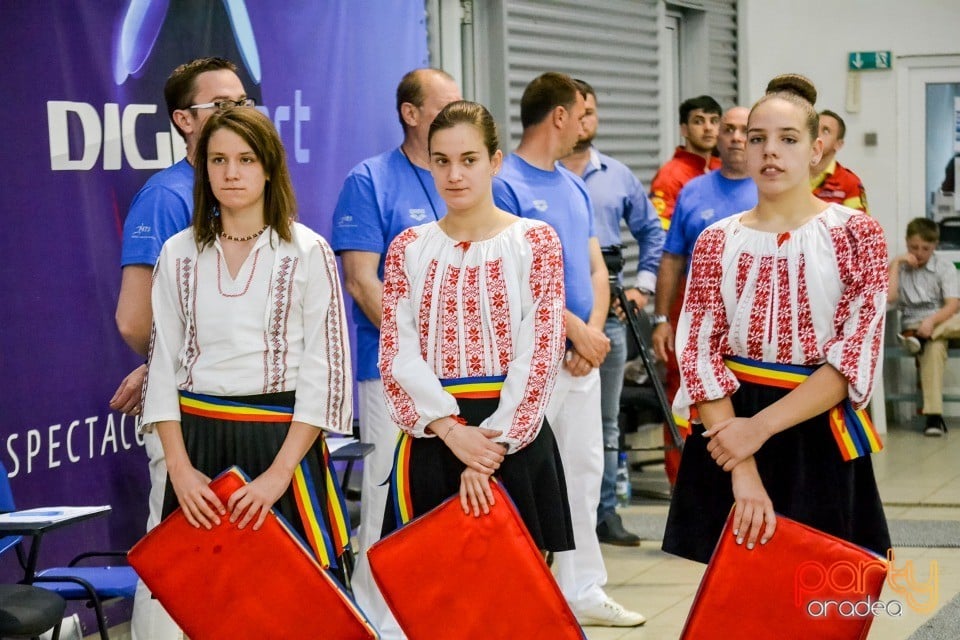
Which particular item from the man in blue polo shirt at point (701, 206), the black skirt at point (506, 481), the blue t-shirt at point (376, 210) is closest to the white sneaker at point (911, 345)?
the man in blue polo shirt at point (701, 206)

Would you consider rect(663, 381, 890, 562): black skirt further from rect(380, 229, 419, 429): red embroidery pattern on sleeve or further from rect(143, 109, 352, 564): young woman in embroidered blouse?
rect(143, 109, 352, 564): young woman in embroidered blouse

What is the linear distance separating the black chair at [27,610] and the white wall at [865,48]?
25.3ft

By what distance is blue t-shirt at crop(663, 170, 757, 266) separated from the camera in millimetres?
5852

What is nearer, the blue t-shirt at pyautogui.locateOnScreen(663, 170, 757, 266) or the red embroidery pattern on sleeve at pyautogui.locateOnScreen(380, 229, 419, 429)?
the red embroidery pattern on sleeve at pyautogui.locateOnScreen(380, 229, 419, 429)

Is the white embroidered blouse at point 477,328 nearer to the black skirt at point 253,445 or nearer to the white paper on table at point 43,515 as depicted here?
the black skirt at point 253,445

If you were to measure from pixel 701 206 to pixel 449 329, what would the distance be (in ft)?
8.26

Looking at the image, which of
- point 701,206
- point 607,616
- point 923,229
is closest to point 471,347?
point 607,616

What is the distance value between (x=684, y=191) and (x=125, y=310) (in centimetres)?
278

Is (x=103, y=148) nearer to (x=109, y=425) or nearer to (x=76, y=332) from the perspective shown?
(x=76, y=332)

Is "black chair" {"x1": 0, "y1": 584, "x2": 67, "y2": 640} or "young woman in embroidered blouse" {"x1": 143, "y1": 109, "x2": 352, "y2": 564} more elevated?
"young woman in embroidered blouse" {"x1": 143, "y1": 109, "x2": 352, "y2": 564}

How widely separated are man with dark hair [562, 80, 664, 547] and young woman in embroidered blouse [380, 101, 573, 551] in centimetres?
262

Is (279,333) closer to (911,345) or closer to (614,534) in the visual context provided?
(614,534)

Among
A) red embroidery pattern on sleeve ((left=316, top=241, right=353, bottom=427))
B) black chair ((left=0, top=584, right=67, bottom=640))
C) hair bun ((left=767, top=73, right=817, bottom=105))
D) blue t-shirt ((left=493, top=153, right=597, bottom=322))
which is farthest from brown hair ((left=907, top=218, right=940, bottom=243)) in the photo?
black chair ((left=0, top=584, right=67, bottom=640))

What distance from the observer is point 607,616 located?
4926mm
